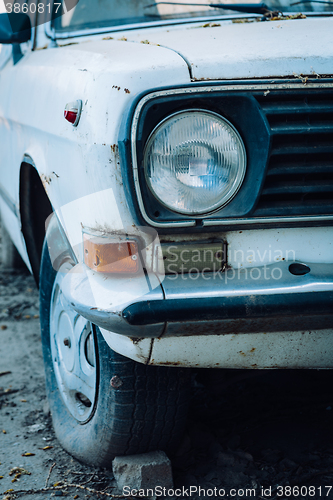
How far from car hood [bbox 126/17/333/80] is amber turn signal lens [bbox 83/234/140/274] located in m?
0.52

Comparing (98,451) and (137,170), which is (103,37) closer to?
(137,170)

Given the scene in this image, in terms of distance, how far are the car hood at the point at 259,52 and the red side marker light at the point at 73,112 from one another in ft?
1.14

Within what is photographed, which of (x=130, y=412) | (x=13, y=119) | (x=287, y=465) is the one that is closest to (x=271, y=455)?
(x=287, y=465)

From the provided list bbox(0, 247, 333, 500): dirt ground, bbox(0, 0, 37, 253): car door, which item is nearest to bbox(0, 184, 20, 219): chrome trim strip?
bbox(0, 0, 37, 253): car door

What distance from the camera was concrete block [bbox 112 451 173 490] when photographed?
1.86 m

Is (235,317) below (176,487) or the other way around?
the other way around

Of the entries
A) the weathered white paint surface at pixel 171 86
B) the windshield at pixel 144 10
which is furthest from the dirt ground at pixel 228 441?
the windshield at pixel 144 10

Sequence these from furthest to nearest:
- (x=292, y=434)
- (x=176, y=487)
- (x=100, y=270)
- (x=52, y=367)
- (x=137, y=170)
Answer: (x=52, y=367)
(x=292, y=434)
(x=176, y=487)
(x=100, y=270)
(x=137, y=170)

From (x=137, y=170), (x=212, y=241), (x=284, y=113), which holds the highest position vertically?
(x=284, y=113)

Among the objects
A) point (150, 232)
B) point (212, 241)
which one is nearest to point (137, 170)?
point (150, 232)

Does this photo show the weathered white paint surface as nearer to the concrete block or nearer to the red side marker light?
the red side marker light

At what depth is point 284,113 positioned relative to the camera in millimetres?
1377

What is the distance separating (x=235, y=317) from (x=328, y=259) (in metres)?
0.36

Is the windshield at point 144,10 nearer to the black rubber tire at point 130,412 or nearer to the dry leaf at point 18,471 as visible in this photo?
the black rubber tire at point 130,412
